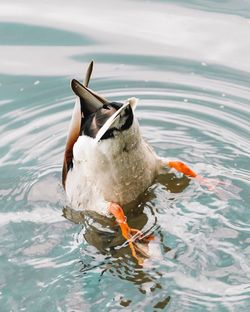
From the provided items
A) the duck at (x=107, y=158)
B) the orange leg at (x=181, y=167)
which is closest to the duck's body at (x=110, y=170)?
the duck at (x=107, y=158)

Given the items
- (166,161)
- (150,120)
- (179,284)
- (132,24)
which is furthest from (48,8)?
(179,284)

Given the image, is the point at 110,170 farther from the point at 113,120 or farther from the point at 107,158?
the point at 113,120

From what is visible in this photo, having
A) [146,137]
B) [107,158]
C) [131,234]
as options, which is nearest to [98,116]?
[107,158]

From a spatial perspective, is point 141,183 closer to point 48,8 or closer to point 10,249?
point 10,249

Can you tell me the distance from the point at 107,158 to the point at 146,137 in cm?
122

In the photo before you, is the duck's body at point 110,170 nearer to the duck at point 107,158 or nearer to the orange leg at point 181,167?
the duck at point 107,158

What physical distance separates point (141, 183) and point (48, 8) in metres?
3.45

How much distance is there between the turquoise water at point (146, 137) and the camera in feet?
15.8

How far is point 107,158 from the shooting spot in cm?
515

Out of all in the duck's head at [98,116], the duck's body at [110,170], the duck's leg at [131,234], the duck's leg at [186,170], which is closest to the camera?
the duck's head at [98,116]

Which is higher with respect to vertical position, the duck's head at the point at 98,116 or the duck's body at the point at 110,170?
the duck's head at the point at 98,116

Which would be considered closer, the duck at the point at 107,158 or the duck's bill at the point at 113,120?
the duck's bill at the point at 113,120

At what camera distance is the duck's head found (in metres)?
4.92

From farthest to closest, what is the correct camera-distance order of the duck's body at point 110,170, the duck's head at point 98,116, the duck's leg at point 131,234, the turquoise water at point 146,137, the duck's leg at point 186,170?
the duck's leg at point 186,170
the duck's body at point 110,170
the duck's leg at point 131,234
the duck's head at point 98,116
the turquoise water at point 146,137
